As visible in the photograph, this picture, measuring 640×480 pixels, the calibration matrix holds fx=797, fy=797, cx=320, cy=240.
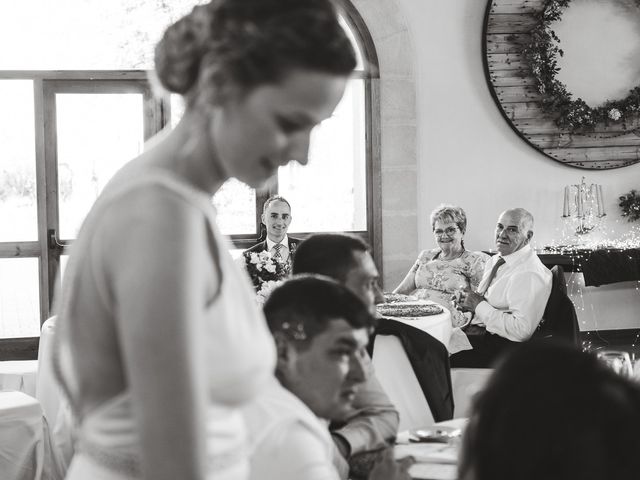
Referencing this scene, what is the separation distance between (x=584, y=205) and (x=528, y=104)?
0.95 metres

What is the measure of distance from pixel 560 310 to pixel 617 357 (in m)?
2.31

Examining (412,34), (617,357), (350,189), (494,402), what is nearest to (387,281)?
(350,189)

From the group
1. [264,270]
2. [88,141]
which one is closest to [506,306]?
[264,270]

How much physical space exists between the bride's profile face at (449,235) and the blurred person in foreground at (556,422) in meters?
4.58

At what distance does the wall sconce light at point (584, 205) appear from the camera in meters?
6.58

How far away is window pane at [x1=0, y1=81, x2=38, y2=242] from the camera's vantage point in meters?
6.37

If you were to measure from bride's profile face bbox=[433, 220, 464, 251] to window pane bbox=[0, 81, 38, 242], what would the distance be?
3235mm

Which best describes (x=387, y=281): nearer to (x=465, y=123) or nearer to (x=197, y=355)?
(x=465, y=123)

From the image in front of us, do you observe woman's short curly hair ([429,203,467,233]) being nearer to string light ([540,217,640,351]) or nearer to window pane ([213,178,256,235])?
string light ([540,217,640,351])

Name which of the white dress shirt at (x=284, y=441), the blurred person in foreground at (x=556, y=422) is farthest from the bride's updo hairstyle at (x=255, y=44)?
the white dress shirt at (x=284, y=441)

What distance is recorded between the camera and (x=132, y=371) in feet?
2.41

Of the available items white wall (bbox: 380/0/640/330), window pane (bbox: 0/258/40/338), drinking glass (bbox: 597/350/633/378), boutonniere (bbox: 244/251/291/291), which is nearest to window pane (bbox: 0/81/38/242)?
window pane (bbox: 0/258/40/338)

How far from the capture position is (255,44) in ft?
2.69

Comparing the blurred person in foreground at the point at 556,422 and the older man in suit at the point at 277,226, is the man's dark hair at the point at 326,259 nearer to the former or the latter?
the blurred person in foreground at the point at 556,422
